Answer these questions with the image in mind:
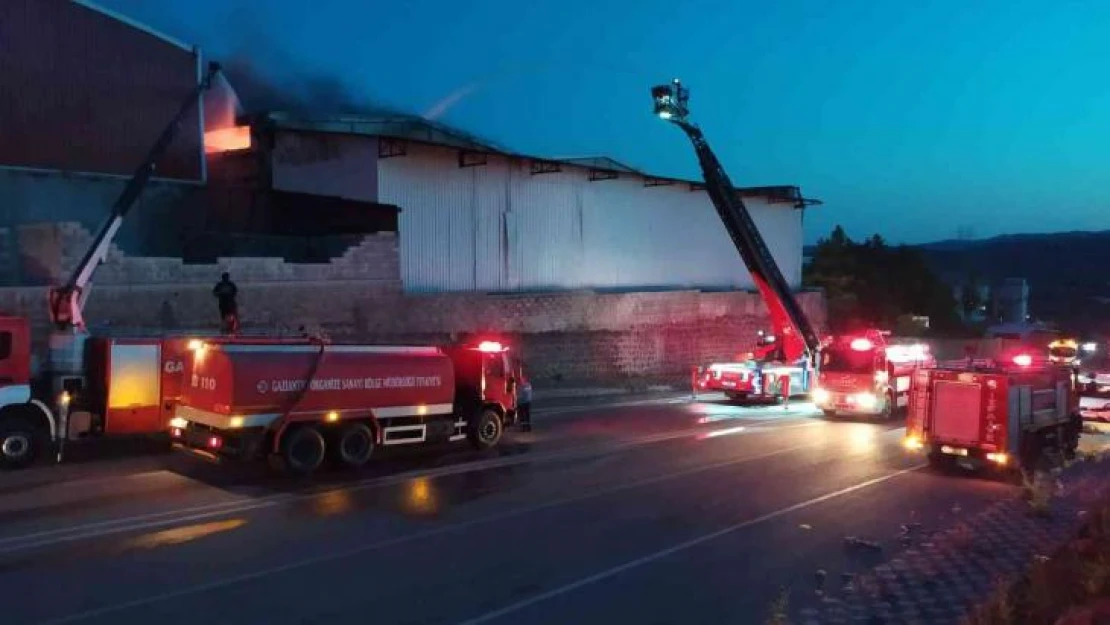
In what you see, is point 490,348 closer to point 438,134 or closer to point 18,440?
point 18,440

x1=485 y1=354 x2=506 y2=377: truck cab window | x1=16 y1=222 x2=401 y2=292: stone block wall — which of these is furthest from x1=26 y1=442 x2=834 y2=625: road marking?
x1=16 y1=222 x2=401 y2=292: stone block wall

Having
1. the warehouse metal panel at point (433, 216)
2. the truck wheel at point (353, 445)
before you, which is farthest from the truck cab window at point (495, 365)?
the warehouse metal panel at point (433, 216)

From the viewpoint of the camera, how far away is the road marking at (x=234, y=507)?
34.1 feet

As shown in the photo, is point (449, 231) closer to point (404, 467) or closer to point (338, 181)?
point (338, 181)

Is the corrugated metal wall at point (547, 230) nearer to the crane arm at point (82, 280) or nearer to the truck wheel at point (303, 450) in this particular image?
the crane arm at point (82, 280)

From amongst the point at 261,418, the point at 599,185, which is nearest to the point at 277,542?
the point at 261,418

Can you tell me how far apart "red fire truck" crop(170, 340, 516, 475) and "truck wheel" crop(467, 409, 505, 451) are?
1.38ft

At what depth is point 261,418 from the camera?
→ 14.3 m

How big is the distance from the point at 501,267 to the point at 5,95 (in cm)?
1530

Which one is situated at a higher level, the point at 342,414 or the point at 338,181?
the point at 338,181

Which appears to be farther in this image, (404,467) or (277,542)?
(404,467)

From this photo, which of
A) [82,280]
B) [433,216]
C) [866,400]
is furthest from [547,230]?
[82,280]

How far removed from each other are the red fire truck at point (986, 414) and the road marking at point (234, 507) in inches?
206

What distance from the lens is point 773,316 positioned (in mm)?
28125
